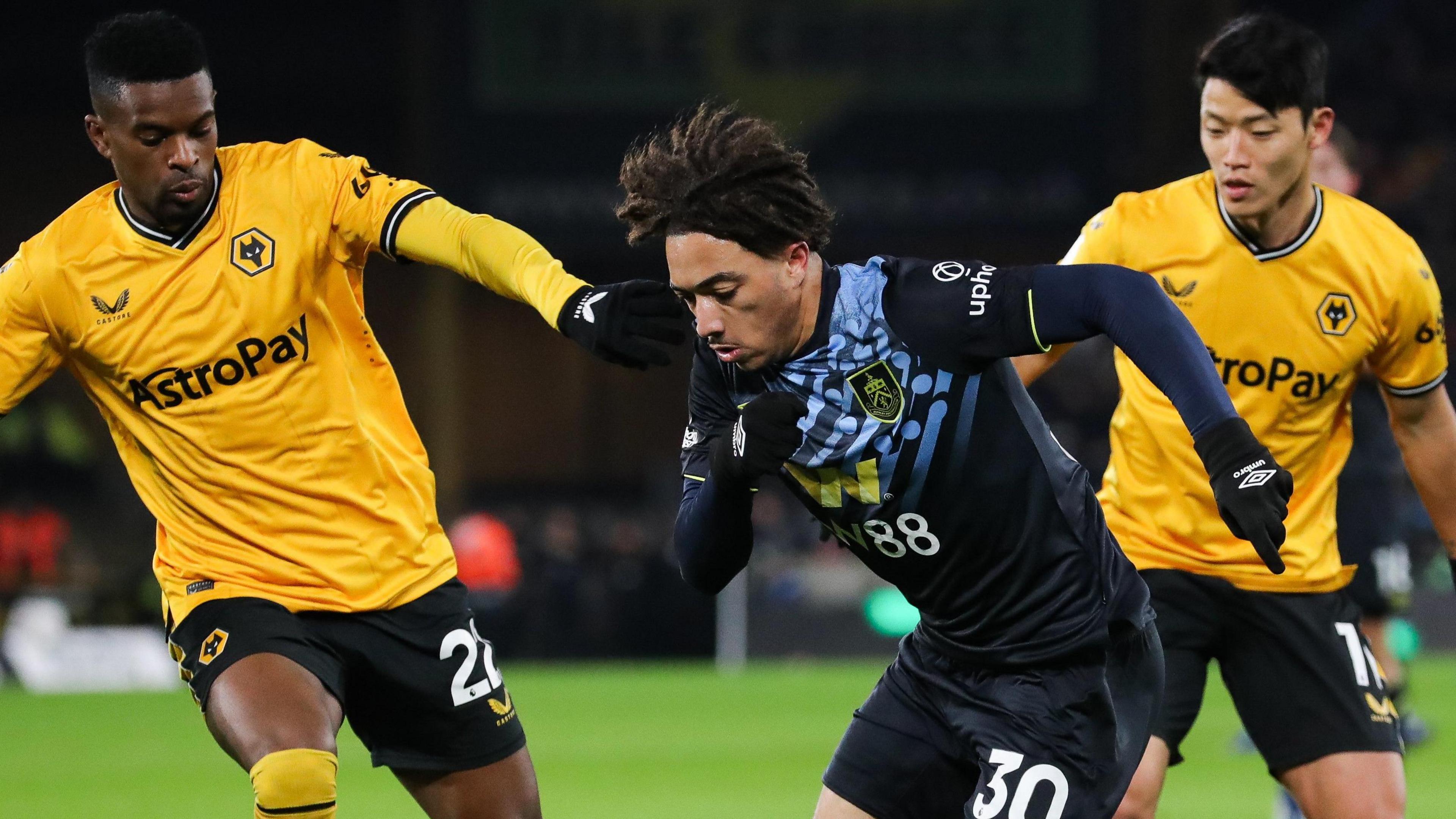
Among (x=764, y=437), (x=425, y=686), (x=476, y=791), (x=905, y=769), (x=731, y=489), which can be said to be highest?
(x=764, y=437)

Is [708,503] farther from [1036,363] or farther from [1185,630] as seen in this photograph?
[1185,630]

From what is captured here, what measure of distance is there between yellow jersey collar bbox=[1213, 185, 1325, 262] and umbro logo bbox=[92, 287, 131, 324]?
2516 mm

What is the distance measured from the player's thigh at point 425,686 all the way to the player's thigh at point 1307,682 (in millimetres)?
1777

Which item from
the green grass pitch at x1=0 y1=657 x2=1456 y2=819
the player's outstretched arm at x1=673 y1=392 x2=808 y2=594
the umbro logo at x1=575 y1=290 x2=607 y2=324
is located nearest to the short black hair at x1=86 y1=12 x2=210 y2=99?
the umbro logo at x1=575 y1=290 x2=607 y2=324

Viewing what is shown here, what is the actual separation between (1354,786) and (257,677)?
2484 mm

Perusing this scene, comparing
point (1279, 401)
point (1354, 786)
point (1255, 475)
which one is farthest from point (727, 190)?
point (1354, 786)

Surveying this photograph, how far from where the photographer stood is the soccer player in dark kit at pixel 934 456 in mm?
3248

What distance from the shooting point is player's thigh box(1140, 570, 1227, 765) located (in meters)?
4.50

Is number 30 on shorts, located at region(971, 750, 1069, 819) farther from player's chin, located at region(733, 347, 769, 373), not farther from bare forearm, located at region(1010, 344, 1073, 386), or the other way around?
bare forearm, located at region(1010, 344, 1073, 386)

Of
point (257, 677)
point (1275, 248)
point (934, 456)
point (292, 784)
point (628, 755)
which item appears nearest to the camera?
point (934, 456)

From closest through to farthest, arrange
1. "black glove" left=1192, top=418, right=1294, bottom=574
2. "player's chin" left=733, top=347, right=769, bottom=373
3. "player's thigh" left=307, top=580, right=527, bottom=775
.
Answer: "black glove" left=1192, top=418, right=1294, bottom=574 < "player's chin" left=733, top=347, right=769, bottom=373 < "player's thigh" left=307, top=580, right=527, bottom=775

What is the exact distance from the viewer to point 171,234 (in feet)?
13.7

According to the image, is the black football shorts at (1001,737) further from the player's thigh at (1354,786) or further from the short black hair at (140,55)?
the short black hair at (140,55)

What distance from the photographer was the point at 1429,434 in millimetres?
4398
